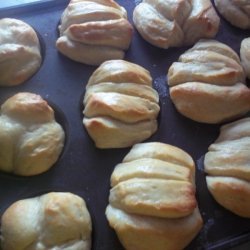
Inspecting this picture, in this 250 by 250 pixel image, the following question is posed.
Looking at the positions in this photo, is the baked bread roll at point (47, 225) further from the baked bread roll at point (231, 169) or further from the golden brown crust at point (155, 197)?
the baked bread roll at point (231, 169)

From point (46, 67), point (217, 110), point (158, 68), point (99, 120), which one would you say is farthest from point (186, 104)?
point (46, 67)

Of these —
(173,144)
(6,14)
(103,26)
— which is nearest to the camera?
(173,144)

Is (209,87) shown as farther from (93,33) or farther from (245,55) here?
(93,33)

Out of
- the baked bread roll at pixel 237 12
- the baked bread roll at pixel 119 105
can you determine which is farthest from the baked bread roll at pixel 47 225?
the baked bread roll at pixel 237 12

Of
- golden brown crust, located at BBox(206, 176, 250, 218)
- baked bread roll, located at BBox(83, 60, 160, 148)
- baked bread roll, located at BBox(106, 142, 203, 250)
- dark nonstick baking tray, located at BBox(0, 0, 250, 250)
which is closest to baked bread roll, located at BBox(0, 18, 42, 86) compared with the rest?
dark nonstick baking tray, located at BBox(0, 0, 250, 250)

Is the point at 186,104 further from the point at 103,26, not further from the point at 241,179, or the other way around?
the point at 103,26
